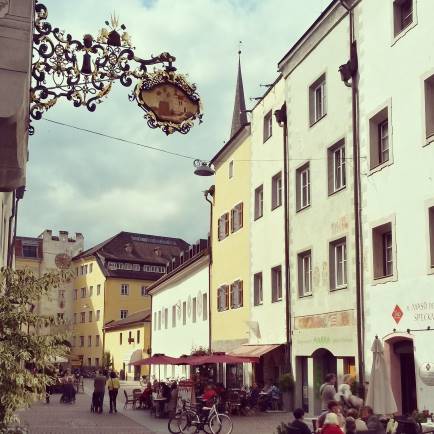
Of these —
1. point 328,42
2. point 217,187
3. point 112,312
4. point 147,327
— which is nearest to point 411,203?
point 328,42

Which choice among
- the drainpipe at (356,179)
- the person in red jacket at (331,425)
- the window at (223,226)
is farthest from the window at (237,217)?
the person in red jacket at (331,425)

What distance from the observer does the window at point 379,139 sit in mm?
20344

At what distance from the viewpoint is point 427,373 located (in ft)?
55.6

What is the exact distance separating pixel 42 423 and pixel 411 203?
13954 millimetres

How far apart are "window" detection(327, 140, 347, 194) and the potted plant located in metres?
6.73

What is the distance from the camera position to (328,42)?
79.3ft

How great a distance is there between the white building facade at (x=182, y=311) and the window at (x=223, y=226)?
7.44ft

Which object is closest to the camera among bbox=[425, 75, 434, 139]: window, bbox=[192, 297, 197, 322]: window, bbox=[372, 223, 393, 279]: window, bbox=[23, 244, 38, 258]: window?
bbox=[425, 75, 434, 139]: window

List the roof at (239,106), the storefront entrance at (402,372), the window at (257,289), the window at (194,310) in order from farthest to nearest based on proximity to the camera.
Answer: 1. the roof at (239,106)
2. the window at (194,310)
3. the window at (257,289)
4. the storefront entrance at (402,372)

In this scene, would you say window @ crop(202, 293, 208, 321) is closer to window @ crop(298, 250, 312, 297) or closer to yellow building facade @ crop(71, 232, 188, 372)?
window @ crop(298, 250, 312, 297)

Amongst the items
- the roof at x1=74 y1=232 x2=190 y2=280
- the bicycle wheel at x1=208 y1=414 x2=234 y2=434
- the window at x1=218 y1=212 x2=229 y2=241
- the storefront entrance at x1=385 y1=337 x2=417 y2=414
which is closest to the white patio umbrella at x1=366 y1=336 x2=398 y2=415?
the storefront entrance at x1=385 y1=337 x2=417 y2=414

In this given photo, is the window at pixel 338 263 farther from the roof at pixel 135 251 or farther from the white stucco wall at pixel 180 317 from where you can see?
the roof at pixel 135 251

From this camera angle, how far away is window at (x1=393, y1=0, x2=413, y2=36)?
1955 cm

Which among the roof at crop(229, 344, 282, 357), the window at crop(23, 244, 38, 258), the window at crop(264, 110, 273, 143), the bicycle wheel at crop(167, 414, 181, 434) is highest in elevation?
the window at crop(23, 244, 38, 258)
